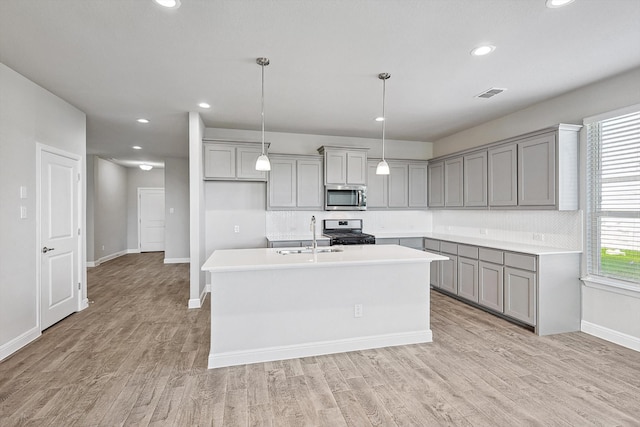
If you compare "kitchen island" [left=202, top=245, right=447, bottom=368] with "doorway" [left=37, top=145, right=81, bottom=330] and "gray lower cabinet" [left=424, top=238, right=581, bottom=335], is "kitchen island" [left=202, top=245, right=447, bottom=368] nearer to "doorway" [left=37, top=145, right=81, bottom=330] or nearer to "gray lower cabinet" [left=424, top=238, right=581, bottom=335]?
"gray lower cabinet" [left=424, top=238, right=581, bottom=335]

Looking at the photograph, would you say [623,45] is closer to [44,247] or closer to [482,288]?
[482,288]

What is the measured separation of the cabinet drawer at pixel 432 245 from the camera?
507 centimetres

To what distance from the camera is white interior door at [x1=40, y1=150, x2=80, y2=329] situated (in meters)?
3.50

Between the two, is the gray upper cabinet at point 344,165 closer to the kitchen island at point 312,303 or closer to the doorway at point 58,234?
the kitchen island at point 312,303

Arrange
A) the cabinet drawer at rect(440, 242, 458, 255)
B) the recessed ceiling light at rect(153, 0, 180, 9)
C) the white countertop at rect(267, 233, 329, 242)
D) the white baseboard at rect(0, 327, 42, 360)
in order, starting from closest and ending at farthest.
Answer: the recessed ceiling light at rect(153, 0, 180, 9) < the white baseboard at rect(0, 327, 42, 360) < the cabinet drawer at rect(440, 242, 458, 255) < the white countertop at rect(267, 233, 329, 242)

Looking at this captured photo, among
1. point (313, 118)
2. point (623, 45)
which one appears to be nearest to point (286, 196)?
point (313, 118)

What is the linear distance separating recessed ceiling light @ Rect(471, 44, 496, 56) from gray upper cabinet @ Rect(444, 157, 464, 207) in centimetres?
246

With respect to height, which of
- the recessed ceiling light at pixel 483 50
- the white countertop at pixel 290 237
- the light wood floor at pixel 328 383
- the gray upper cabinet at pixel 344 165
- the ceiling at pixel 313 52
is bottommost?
the light wood floor at pixel 328 383

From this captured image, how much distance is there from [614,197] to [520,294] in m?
1.33

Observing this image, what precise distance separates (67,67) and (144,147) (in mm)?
3861

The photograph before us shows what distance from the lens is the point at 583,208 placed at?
11.3ft

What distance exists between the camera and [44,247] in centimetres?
348

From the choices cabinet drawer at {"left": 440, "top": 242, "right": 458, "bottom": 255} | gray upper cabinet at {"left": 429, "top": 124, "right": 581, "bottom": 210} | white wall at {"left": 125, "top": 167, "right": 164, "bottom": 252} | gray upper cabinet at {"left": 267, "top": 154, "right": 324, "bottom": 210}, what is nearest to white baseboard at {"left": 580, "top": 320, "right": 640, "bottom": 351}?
gray upper cabinet at {"left": 429, "top": 124, "right": 581, "bottom": 210}

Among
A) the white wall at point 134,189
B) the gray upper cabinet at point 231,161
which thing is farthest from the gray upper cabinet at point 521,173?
the white wall at point 134,189
